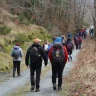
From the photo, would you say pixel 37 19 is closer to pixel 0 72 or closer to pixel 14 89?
pixel 0 72

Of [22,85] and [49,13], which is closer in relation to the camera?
[22,85]

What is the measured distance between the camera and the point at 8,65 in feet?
67.6

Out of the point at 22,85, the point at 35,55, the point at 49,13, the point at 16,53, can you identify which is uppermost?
the point at 49,13

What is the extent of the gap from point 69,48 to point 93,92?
1122cm

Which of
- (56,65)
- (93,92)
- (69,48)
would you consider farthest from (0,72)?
(93,92)

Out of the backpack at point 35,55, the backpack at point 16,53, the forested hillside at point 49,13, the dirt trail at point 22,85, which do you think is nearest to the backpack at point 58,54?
the backpack at point 35,55

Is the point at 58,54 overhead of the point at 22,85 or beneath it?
overhead

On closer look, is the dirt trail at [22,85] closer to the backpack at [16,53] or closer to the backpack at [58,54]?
the backpack at [16,53]

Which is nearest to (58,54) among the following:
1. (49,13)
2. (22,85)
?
(22,85)

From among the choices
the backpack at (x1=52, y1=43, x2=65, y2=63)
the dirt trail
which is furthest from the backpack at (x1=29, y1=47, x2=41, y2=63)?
the dirt trail

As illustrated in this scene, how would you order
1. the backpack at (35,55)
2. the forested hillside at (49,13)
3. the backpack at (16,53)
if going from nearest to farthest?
the backpack at (35,55) < the backpack at (16,53) < the forested hillside at (49,13)

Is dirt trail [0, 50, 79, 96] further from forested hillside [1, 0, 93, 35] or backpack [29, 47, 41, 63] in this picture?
forested hillside [1, 0, 93, 35]

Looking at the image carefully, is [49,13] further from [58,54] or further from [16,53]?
[58,54]

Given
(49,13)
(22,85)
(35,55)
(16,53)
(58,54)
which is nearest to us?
(35,55)
